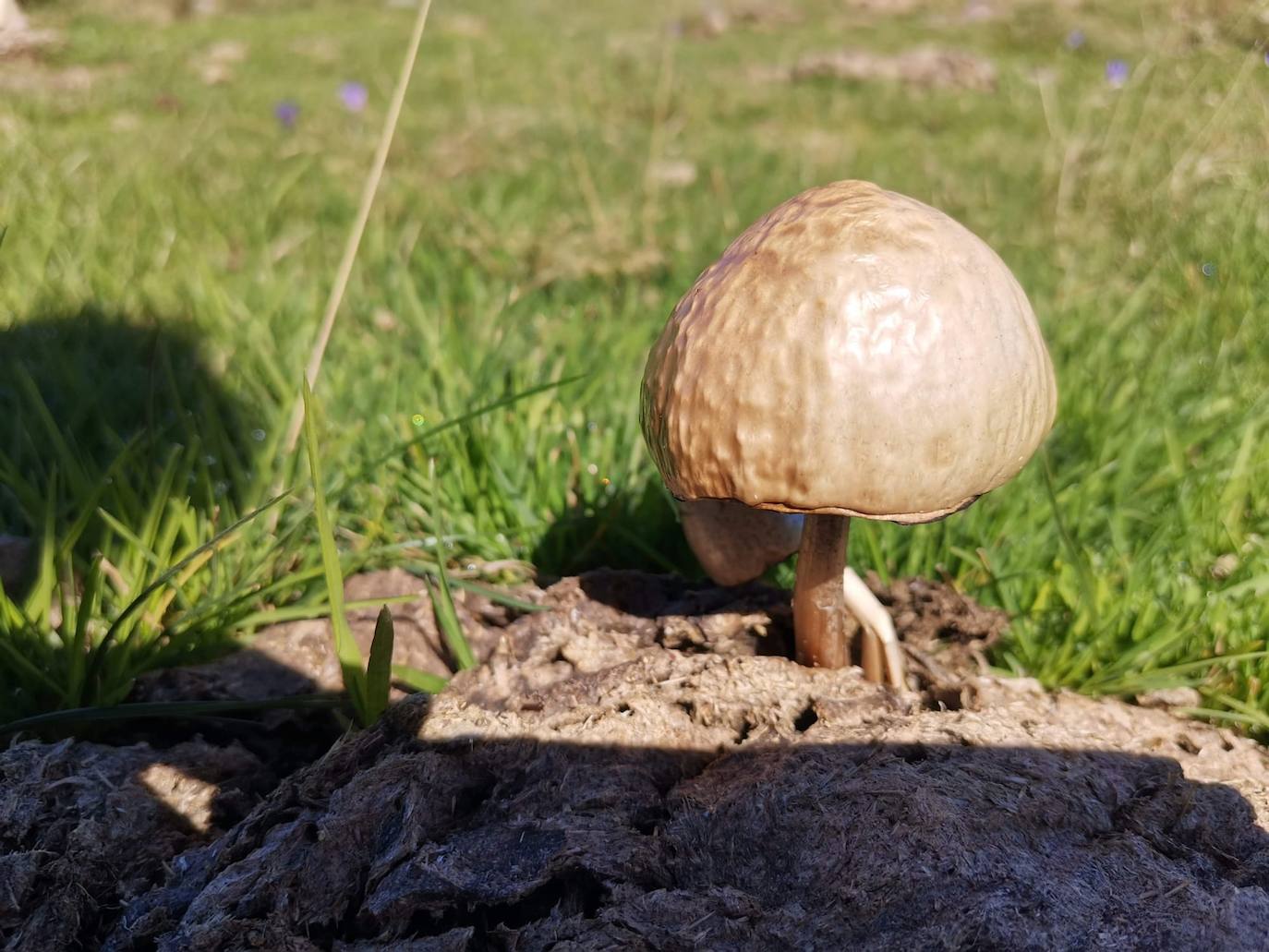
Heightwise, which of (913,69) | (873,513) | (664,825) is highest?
(913,69)

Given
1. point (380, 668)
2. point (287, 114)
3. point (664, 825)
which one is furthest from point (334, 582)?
point (287, 114)

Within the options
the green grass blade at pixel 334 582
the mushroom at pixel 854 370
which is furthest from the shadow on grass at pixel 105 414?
the mushroom at pixel 854 370

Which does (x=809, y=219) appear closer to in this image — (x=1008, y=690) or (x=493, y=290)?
(x=1008, y=690)

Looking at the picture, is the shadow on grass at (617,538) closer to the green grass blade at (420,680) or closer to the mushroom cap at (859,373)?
the green grass blade at (420,680)

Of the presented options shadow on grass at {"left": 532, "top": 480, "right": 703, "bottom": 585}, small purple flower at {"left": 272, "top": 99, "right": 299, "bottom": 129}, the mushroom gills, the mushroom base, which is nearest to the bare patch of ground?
small purple flower at {"left": 272, "top": 99, "right": 299, "bottom": 129}

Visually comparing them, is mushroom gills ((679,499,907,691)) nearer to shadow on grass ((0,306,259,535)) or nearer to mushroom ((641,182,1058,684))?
mushroom ((641,182,1058,684))

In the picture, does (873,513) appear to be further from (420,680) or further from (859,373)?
(420,680)
